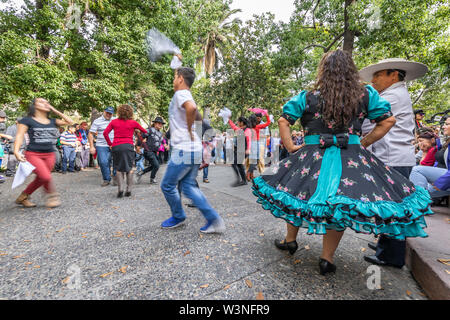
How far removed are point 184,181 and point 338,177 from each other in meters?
1.83

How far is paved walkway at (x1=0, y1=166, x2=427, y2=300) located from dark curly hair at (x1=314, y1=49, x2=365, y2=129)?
1.40 meters

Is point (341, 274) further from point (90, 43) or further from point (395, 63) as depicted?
point (90, 43)

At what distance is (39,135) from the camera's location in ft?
12.1

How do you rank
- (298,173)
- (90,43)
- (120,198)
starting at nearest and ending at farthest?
(298,173) < (120,198) < (90,43)

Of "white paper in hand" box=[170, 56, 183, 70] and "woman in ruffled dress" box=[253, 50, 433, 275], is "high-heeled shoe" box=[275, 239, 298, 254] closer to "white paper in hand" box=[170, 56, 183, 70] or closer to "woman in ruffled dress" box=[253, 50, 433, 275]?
"woman in ruffled dress" box=[253, 50, 433, 275]

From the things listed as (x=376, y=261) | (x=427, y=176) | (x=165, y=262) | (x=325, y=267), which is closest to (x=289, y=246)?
(x=325, y=267)


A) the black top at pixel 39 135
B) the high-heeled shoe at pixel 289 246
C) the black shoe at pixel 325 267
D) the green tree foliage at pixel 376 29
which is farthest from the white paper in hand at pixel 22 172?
the green tree foliage at pixel 376 29

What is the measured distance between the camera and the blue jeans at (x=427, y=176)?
3443 mm

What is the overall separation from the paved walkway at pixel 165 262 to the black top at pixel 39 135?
1.11 metres

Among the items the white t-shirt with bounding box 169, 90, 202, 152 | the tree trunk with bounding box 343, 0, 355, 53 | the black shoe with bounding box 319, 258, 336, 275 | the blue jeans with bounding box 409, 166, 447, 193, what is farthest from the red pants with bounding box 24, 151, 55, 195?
the tree trunk with bounding box 343, 0, 355, 53

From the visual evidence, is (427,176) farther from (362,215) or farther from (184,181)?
(184,181)
